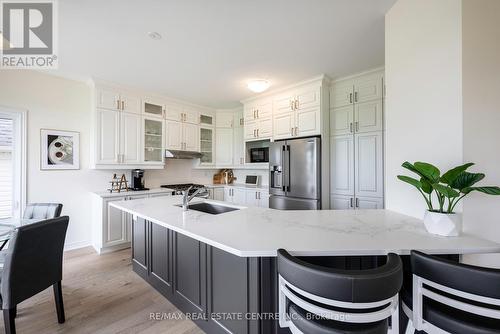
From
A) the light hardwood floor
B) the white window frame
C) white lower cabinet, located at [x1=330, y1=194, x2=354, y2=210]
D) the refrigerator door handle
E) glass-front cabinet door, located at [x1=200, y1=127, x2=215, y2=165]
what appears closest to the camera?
the light hardwood floor

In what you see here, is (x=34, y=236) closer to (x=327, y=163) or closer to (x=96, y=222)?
(x=96, y=222)

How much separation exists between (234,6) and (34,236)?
2.29 metres

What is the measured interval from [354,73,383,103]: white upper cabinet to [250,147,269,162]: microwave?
5.65 ft

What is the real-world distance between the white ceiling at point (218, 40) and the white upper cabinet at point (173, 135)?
901 millimetres

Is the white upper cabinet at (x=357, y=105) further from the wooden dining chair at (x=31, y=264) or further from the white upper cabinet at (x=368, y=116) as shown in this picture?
the wooden dining chair at (x=31, y=264)

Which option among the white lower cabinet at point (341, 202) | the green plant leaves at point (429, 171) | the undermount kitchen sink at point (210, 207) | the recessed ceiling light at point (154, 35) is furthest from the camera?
the white lower cabinet at point (341, 202)

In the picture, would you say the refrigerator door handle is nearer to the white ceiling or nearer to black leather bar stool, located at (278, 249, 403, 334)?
the white ceiling

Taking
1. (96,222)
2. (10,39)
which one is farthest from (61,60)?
(96,222)

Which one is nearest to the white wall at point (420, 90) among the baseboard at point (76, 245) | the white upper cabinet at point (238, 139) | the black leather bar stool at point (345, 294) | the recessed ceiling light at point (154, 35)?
the black leather bar stool at point (345, 294)

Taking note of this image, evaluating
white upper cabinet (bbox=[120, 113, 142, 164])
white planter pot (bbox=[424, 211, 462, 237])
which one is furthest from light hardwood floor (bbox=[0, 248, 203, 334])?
white planter pot (bbox=[424, 211, 462, 237])

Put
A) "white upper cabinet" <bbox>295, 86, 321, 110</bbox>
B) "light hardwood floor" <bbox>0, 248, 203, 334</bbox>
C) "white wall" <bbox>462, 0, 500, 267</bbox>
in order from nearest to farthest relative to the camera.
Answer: "white wall" <bbox>462, 0, 500, 267</bbox> → "light hardwood floor" <bbox>0, 248, 203, 334</bbox> → "white upper cabinet" <bbox>295, 86, 321, 110</bbox>

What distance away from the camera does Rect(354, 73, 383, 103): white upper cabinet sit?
9.77 feet

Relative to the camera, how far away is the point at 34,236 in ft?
5.05

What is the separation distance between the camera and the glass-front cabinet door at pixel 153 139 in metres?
A: 3.87
